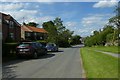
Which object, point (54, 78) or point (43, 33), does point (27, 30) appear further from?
point (54, 78)

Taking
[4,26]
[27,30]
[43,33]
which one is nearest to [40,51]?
[4,26]

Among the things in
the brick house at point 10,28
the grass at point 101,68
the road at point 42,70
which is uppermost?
the brick house at point 10,28

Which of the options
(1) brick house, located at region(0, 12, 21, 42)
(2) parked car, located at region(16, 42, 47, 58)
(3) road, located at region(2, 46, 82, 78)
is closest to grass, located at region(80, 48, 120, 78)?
(3) road, located at region(2, 46, 82, 78)

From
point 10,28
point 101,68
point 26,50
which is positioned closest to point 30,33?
point 10,28

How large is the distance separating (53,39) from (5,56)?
58.8m

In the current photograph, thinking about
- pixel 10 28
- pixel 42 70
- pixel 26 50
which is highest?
pixel 10 28

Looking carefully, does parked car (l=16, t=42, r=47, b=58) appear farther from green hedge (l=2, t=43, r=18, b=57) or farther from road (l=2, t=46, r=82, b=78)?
road (l=2, t=46, r=82, b=78)

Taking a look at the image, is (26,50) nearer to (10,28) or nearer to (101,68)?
(101,68)

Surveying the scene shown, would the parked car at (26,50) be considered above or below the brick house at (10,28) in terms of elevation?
below

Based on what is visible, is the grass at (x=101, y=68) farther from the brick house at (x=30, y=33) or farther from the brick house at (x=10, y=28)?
the brick house at (x=30, y=33)

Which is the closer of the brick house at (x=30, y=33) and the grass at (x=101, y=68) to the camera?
the grass at (x=101, y=68)

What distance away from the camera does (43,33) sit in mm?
106750

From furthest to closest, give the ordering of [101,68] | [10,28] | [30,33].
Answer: [30,33] < [10,28] < [101,68]

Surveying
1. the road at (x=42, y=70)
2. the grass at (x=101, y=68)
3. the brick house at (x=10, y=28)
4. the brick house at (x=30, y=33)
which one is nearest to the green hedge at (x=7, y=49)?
the road at (x=42, y=70)
